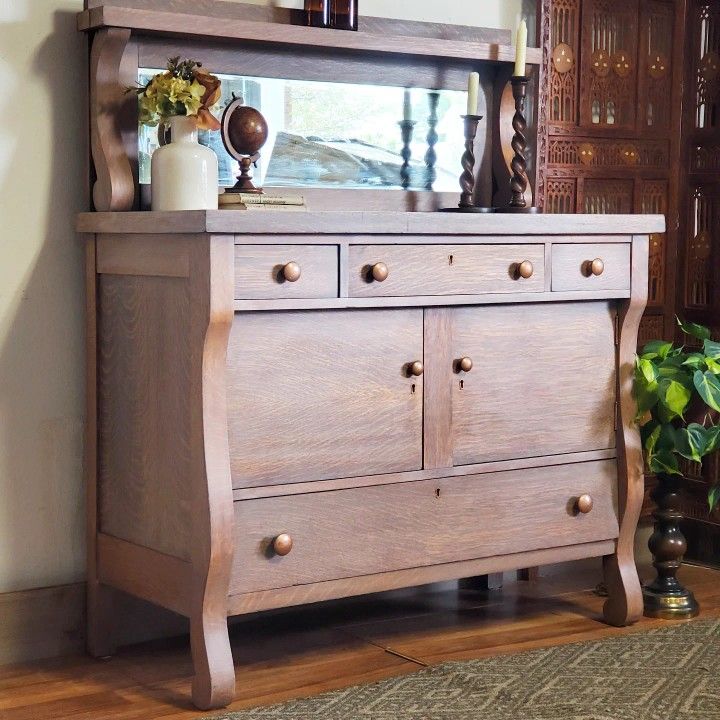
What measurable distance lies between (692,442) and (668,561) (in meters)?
0.31

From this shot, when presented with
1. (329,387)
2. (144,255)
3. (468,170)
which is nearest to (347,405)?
(329,387)

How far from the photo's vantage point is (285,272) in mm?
2447

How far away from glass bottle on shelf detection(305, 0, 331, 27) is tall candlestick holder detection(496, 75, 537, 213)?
1.54 ft

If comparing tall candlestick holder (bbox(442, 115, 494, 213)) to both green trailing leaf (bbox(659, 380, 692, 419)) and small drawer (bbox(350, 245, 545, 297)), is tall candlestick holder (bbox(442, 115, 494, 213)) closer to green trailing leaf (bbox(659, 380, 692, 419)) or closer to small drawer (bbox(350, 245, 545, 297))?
small drawer (bbox(350, 245, 545, 297))

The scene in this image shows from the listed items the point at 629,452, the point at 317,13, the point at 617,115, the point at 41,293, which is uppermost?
the point at 317,13

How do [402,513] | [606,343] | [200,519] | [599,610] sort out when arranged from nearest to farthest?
[200,519]
[402,513]
[606,343]
[599,610]

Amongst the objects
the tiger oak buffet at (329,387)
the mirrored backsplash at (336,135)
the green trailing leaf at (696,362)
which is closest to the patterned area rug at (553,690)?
the tiger oak buffet at (329,387)

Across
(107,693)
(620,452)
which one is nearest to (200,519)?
(107,693)

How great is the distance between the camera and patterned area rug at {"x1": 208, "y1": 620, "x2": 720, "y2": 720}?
7.90 feet

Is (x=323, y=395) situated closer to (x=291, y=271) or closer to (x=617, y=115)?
(x=291, y=271)

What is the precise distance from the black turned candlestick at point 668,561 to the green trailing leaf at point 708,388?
26cm

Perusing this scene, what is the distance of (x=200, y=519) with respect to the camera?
242 cm

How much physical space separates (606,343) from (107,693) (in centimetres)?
133

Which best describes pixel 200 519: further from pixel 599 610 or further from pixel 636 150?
pixel 636 150
